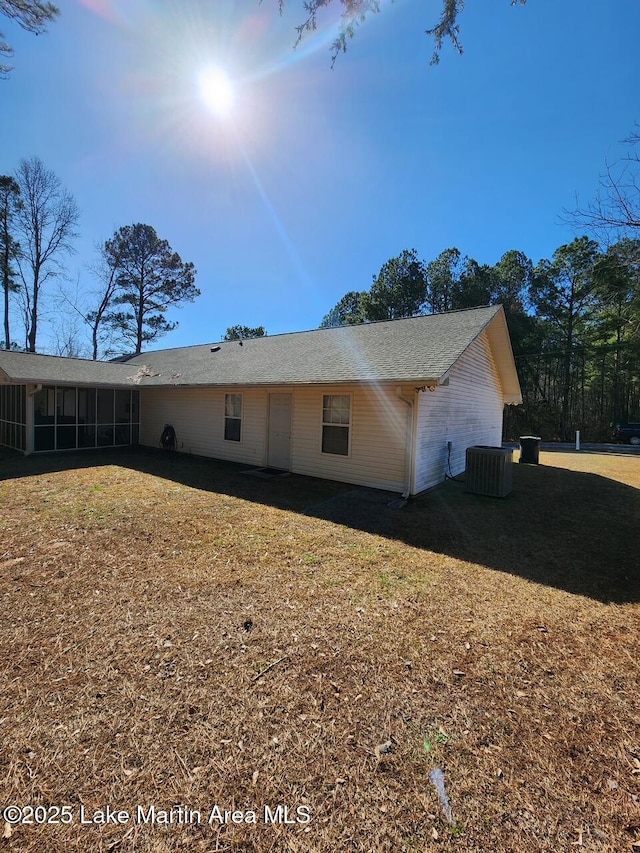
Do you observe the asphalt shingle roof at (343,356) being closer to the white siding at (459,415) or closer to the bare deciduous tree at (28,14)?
the white siding at (459,415)

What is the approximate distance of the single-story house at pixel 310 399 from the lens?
7.84 metres

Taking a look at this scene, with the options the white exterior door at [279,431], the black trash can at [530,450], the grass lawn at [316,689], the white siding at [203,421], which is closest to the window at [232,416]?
the white siding at [203,421]

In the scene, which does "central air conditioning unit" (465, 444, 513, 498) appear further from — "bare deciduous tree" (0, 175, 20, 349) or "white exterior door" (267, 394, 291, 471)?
"bare deciduous tree" (0, 175, 20, 349)

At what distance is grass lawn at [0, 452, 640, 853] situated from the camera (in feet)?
5.56

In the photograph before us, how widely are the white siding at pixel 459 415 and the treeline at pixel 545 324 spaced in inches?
695

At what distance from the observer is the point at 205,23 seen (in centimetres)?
515

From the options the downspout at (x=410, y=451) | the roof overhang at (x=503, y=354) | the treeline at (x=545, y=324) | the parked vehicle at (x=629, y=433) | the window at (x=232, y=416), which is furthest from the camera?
the treeline at (x=545, y=324)

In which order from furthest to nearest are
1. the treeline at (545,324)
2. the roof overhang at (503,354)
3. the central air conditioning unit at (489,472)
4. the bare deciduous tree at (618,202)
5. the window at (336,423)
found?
1. the treeline at (545,324)
2. the roof overhang at (503,354)
3. the window at (336,423)
4. the central air conditioning unit at (489,472)
5. the bare deciduous tree at (618,202)

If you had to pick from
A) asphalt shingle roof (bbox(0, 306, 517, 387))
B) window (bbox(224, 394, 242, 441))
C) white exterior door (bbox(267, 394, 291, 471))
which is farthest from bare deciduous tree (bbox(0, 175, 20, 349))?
white exterior door (bbox(267, 394, 291, 471))

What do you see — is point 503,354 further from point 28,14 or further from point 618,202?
point 28,14

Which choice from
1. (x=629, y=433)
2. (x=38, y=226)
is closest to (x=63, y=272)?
(x=38, y=226)

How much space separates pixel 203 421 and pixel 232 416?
1.49 metres

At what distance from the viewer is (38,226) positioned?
23.1m

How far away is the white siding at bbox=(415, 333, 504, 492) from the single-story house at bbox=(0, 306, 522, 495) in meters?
0.04
